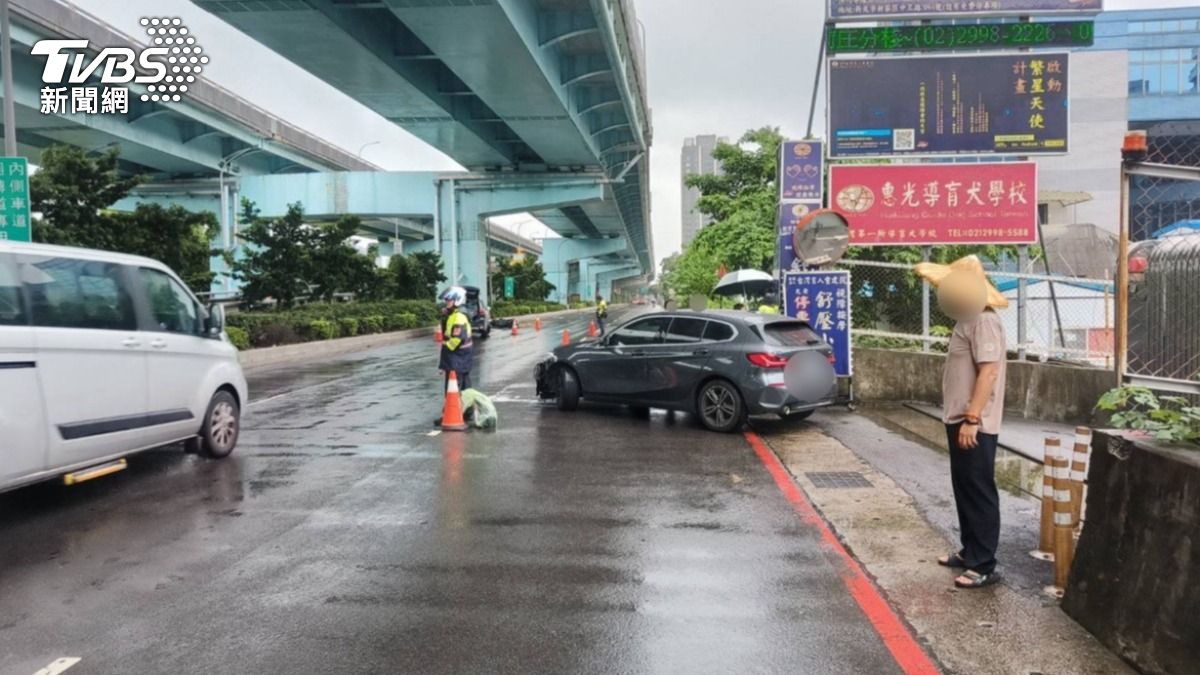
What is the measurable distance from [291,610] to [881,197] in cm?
1194

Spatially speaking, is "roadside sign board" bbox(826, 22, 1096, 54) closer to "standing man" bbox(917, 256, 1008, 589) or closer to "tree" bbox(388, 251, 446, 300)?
"standing man" bbox(917, 256, 1008, 589)

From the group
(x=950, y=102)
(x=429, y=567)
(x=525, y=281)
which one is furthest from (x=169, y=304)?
(x=525, y=281)

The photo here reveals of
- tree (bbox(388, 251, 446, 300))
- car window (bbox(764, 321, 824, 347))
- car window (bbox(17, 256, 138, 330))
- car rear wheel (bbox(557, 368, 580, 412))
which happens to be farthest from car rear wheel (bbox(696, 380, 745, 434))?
tree (bbox(388, 251, 446, 300))

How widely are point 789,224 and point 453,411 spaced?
6.52 meters

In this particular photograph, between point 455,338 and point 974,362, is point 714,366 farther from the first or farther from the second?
point 974,362

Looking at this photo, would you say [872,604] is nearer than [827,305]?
Yes

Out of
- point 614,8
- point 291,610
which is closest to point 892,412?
point 291,610

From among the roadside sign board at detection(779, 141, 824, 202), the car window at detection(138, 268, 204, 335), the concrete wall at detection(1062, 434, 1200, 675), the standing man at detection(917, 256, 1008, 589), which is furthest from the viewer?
the roadside sign board at detection(779, 141, 824, 202)

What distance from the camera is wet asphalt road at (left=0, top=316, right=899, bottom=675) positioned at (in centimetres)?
416

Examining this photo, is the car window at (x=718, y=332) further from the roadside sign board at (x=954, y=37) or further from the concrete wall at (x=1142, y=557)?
the roadside sign board at (x=954, y=37)

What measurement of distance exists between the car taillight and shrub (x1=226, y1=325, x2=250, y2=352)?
53.2 feet

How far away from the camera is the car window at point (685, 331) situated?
10.9 meters

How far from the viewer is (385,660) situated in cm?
405

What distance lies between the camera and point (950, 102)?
47.7 feet
